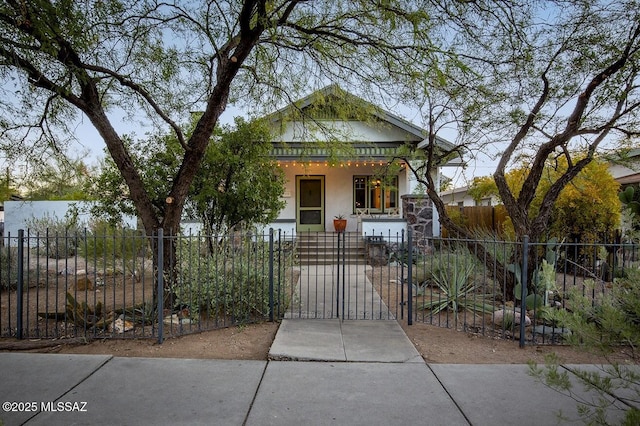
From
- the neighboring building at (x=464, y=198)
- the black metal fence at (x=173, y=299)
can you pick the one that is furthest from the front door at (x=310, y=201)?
the black metal fence at (x=173, y=299)

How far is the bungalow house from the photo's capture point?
10618mm

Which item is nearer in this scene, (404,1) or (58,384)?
(58,384)

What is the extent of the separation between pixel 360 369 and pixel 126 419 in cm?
232

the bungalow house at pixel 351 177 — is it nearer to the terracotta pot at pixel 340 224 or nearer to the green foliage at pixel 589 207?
the terracotta pot at pixel 340 224

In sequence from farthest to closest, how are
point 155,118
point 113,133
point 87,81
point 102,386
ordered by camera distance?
point 155,118
point 113,133
point 87,81
point 102,386

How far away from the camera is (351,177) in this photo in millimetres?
16312

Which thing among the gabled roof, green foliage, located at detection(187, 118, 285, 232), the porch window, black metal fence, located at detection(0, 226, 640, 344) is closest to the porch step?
the porch window

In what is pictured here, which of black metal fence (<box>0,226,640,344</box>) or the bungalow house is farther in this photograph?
the bungalow house

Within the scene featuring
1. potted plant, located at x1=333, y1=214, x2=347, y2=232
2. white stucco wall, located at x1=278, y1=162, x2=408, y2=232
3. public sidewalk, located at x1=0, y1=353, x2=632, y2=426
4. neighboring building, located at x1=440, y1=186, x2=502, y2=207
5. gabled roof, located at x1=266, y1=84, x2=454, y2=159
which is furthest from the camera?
neighboring building, located at x1=440, y1=186, x2=502, y2=207

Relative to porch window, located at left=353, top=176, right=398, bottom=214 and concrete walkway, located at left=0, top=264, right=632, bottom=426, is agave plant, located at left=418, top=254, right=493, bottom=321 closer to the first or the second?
concrete walkway, located at left=0, top=264, right=632, bottom=426

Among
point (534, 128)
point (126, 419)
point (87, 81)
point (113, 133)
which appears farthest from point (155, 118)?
point (534, 128)

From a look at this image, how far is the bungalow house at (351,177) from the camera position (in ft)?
34.8

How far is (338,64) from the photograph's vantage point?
287 inches

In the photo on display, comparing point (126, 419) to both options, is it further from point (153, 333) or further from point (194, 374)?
point (153, 333)
